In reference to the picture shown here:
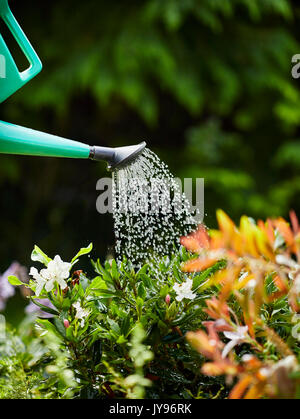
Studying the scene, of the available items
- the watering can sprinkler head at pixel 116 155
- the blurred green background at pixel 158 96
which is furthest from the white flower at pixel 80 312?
the blurred green background at pixel 158 96

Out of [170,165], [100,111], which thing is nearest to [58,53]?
[100,111]

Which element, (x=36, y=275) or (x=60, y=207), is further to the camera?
(x=60, y=207)

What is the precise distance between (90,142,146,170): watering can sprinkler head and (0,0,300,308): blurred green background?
7.73 ft

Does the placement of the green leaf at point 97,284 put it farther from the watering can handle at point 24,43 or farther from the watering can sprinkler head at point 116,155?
the watering can handle at point 24,43

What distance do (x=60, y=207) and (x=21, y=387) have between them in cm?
364

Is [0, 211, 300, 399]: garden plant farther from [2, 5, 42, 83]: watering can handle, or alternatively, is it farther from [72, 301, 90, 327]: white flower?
[2, 5, 42, 83]: watering can handle

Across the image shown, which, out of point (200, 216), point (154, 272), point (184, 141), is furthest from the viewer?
point (184, 141)

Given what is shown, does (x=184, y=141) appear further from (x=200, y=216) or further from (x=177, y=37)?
(x=200, y=216)

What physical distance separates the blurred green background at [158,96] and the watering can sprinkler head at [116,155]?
236 centimetres

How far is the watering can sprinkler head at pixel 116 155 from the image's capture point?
111cm

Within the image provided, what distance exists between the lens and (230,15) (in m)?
4.12

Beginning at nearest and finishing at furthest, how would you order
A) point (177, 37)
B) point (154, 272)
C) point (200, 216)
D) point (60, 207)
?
point (154, 272) → point (200, 216) → point (177, 37) → point (60, 207)

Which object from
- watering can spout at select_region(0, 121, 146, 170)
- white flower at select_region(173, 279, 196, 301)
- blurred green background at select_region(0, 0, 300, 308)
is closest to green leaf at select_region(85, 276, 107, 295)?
white flower at select_region(173, 279, 196, 301)

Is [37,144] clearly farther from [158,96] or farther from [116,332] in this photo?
[158,96]
